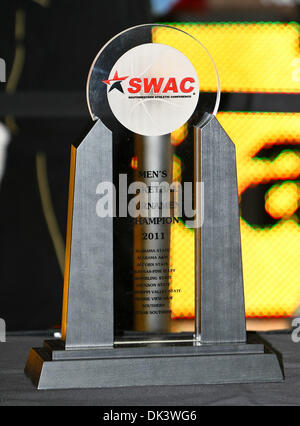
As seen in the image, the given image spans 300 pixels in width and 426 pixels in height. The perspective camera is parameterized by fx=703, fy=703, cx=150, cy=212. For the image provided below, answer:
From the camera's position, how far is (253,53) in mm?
1981

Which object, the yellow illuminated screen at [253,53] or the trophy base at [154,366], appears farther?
the yellow illuminated screen at [253,53]

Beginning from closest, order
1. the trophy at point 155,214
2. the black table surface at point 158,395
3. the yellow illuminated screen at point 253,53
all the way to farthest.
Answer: the black table surface at point 158,395
the trophy at point 155,214
the yellow illuminated screen at point 253,53

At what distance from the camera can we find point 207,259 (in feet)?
4.12

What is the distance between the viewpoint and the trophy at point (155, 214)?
4.01 feet

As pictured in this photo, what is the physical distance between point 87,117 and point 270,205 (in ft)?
1.89

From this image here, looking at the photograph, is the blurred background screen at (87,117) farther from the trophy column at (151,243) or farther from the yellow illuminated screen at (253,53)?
the trophy column at (151,243)

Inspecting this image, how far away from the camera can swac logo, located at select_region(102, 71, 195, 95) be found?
1.25 meters

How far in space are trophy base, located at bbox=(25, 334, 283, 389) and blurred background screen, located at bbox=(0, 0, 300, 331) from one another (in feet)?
Result: 2.41

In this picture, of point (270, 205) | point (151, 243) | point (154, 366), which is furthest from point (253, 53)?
point (154, 366)

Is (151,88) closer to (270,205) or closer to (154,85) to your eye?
(154,85)

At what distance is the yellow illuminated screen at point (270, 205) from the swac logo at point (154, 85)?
2.29 ft

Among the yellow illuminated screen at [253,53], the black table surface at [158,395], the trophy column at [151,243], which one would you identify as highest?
the yellow illuminated screen at [253,53]

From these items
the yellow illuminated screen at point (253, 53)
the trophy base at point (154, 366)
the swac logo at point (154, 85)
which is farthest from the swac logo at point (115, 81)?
the yellow illuminated screen at point (253, 53)
